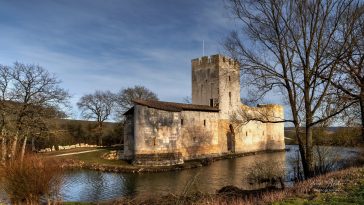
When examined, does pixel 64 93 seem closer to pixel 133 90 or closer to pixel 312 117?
pixel 312 117

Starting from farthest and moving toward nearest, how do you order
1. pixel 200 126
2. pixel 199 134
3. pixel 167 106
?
1. pixel 200 126
2. pixel 199 134
3. pixel 167 106

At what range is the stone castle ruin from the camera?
27.0 metres

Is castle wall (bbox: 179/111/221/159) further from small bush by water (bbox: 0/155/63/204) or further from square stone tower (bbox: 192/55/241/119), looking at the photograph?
small bush by water (bbox: 0/155/63/204)

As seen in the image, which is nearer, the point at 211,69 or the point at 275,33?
the point at 275,33

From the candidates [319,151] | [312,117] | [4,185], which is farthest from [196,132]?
[4,185]

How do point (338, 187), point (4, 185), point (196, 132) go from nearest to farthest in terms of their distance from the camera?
point (338, 187), point (4, 185), point (196, 132)

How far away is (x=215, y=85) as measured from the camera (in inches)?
1478

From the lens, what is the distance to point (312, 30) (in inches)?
483

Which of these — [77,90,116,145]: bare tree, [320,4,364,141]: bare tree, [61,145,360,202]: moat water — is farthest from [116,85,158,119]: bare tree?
[320,4,364,141]: bare tree

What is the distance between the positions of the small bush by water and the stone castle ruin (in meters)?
12.1

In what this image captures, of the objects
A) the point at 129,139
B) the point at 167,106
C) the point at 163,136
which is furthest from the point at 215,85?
the point at 129,139

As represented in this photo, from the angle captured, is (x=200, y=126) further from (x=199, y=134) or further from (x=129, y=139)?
(x=129, y=139)

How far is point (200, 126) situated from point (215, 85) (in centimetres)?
642

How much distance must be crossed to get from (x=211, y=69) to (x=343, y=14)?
26.0 meters
